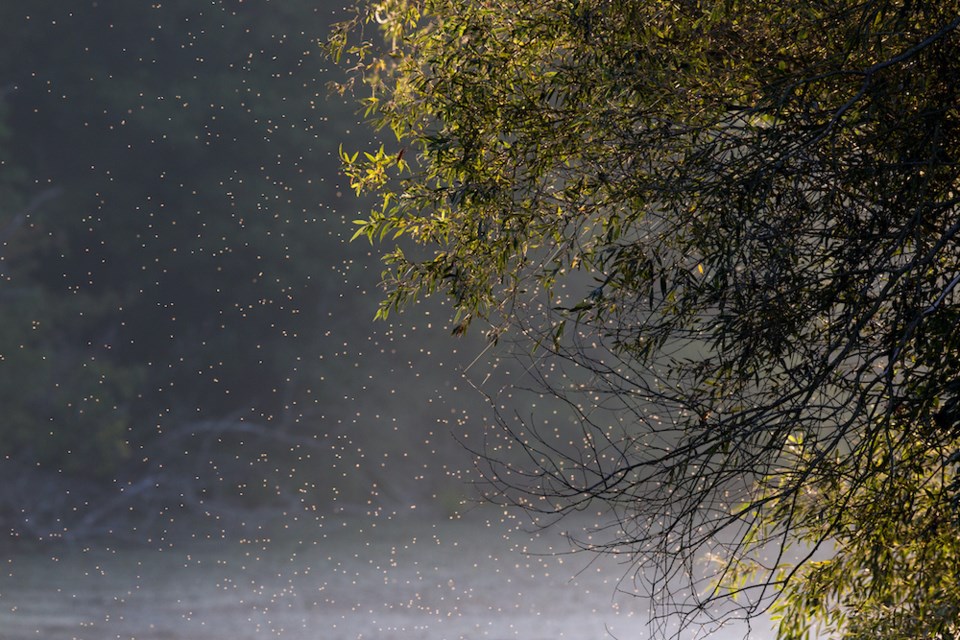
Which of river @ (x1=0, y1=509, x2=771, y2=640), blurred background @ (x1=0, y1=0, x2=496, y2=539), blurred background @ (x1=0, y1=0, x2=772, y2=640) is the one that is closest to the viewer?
river @ (x1=0, y1=509, x2=771, y2=640)

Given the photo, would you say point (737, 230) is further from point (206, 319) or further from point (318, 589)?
point (206, 319)

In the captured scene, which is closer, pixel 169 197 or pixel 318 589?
pixel 318 589

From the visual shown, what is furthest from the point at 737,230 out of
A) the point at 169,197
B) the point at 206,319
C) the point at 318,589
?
the point at 169,197

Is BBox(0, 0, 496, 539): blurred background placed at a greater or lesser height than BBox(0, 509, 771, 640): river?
greater

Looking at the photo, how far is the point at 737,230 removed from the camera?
356 centimetres

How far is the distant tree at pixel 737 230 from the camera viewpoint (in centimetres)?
338

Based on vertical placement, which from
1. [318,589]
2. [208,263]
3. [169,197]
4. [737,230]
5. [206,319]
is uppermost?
[169,197]

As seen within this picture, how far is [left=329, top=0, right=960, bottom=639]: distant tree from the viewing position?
3.38 m

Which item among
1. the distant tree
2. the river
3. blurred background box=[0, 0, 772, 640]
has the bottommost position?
the distant tree

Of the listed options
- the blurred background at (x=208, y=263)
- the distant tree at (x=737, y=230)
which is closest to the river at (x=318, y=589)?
the blurred background at (x=208, y=263)

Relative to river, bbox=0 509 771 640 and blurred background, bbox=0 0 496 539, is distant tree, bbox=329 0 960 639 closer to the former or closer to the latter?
river, bbox=0 509 771 640

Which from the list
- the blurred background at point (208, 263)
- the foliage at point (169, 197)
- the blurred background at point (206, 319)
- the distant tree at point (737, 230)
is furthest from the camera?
the foliage at point (169, 197)

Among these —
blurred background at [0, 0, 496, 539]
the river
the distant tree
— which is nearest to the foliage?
blurred background at [0, 0, 496, 539]

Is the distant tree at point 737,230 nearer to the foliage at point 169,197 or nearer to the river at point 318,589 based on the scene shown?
the river at point 318,589
